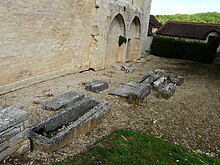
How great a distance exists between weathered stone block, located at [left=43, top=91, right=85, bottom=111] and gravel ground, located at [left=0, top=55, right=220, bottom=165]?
228 millimetres

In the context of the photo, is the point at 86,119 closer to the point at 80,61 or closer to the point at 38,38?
the point at 38,38

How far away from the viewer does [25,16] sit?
8.38 m

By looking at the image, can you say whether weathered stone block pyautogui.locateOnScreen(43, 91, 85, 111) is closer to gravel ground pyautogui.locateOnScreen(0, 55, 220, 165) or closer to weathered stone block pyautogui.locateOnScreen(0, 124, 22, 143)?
gravel ground pyautogui.locateOnScreen(0, 55, 220, 165)

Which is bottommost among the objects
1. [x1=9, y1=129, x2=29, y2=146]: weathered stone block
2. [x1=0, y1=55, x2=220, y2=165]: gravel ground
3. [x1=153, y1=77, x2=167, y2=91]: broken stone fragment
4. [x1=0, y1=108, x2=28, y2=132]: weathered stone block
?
[x1=0, y1=55, x2=220, y2=165]: gravel ground

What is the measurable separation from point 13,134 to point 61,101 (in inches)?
124

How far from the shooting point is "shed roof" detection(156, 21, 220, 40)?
84.0 feet

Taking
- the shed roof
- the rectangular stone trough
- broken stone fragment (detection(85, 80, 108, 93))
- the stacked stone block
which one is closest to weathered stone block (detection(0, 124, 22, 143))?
the stacked stone block

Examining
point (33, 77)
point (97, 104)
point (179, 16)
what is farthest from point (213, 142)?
point (179, 16)

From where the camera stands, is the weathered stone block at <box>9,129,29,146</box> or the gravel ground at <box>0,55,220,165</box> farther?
the gravel ground at <box>0,55,220,165</box>

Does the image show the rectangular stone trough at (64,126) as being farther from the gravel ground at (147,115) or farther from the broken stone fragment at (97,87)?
the broken stone fragment at (97,87)

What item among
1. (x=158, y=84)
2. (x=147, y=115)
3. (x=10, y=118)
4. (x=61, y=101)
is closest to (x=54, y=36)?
(x=61, y=101)

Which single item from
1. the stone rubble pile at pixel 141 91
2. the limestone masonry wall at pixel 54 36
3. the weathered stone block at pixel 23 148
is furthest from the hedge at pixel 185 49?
the weathered stone block at pixel 23 148

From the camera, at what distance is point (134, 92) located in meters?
8.56

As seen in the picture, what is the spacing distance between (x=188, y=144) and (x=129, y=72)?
834cm
